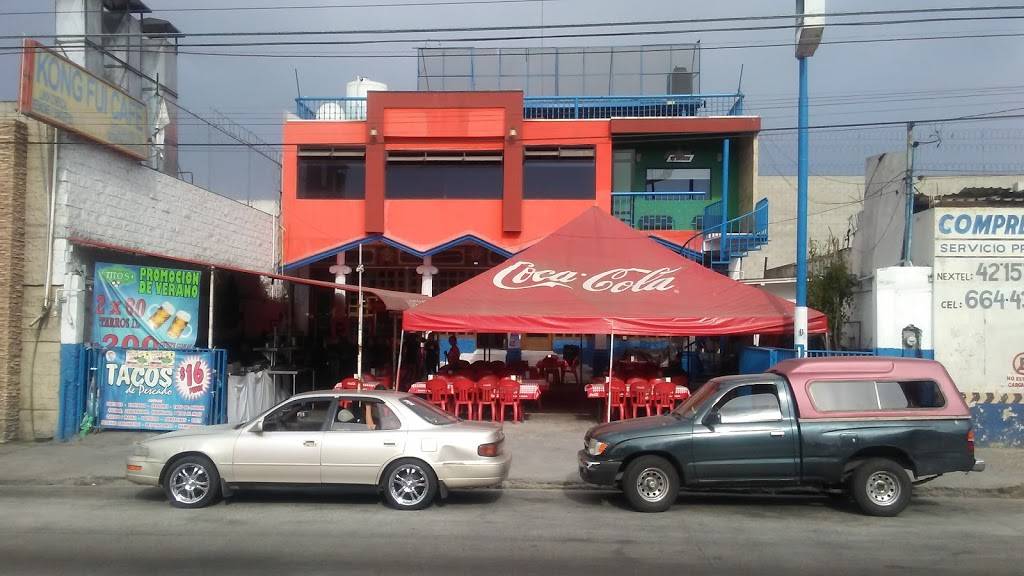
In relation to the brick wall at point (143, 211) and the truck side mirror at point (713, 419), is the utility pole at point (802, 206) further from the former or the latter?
the brick wall at point (143, 211)

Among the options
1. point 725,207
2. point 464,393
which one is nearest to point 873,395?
point 464,393

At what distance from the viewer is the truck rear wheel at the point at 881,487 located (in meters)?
9.49

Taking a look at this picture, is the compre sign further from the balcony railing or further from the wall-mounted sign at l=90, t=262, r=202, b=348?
the balcony railing

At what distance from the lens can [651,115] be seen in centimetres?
2602

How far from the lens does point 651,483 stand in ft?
31.8

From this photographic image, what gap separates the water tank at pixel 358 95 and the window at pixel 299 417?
17605 millimetres

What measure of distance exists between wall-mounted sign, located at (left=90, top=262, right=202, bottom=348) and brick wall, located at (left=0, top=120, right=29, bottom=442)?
131 cm

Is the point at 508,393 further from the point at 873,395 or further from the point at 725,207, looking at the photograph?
the point at 725,207

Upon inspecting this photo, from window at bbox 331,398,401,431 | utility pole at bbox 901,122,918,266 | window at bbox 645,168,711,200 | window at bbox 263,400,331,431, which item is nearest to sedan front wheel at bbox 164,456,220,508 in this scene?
window at bbox 263,400,331,431

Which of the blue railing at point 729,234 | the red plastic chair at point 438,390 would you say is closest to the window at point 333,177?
the blue railing at point 729,234

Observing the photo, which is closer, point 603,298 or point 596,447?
point 596,447

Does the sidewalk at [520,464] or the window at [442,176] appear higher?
the window at [442,176]

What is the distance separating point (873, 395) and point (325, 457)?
6.38m

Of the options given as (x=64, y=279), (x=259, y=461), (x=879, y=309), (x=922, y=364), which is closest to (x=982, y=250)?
(x=879, y=309)
